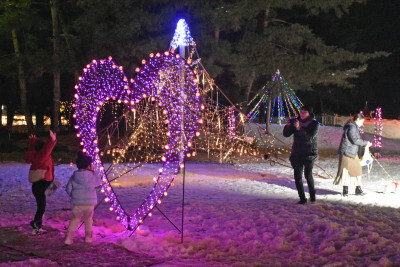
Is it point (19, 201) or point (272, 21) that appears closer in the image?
point (19, 201)

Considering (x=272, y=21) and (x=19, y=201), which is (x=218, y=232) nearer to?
(x=19, y=201)

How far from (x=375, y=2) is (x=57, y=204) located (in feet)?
135

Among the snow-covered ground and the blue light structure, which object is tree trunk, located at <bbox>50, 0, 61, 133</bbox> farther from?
the snow-covered ground

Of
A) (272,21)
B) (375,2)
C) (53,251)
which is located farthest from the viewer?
(375,2)

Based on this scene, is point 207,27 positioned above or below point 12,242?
above

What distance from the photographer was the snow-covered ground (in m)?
5.03

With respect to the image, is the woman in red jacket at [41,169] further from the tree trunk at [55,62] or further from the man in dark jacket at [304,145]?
the tree trunk at [55,62]

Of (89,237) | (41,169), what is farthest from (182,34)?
(89,237)

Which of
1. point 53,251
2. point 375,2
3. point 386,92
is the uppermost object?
point 375,2

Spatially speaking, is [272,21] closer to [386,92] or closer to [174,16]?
[174,16]

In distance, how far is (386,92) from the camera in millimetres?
42312

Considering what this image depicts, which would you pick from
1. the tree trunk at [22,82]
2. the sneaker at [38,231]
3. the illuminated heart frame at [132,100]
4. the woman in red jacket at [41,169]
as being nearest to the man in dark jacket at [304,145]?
the illuminated heart frame at [132,100]

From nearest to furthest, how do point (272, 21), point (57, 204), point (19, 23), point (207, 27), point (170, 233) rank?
point (170, 233) < point (57, 204) < point (207, 27) < point (19, 23) < point (272, 21)

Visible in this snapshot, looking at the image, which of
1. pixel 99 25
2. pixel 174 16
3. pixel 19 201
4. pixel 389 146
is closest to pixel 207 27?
pixel 174 16
